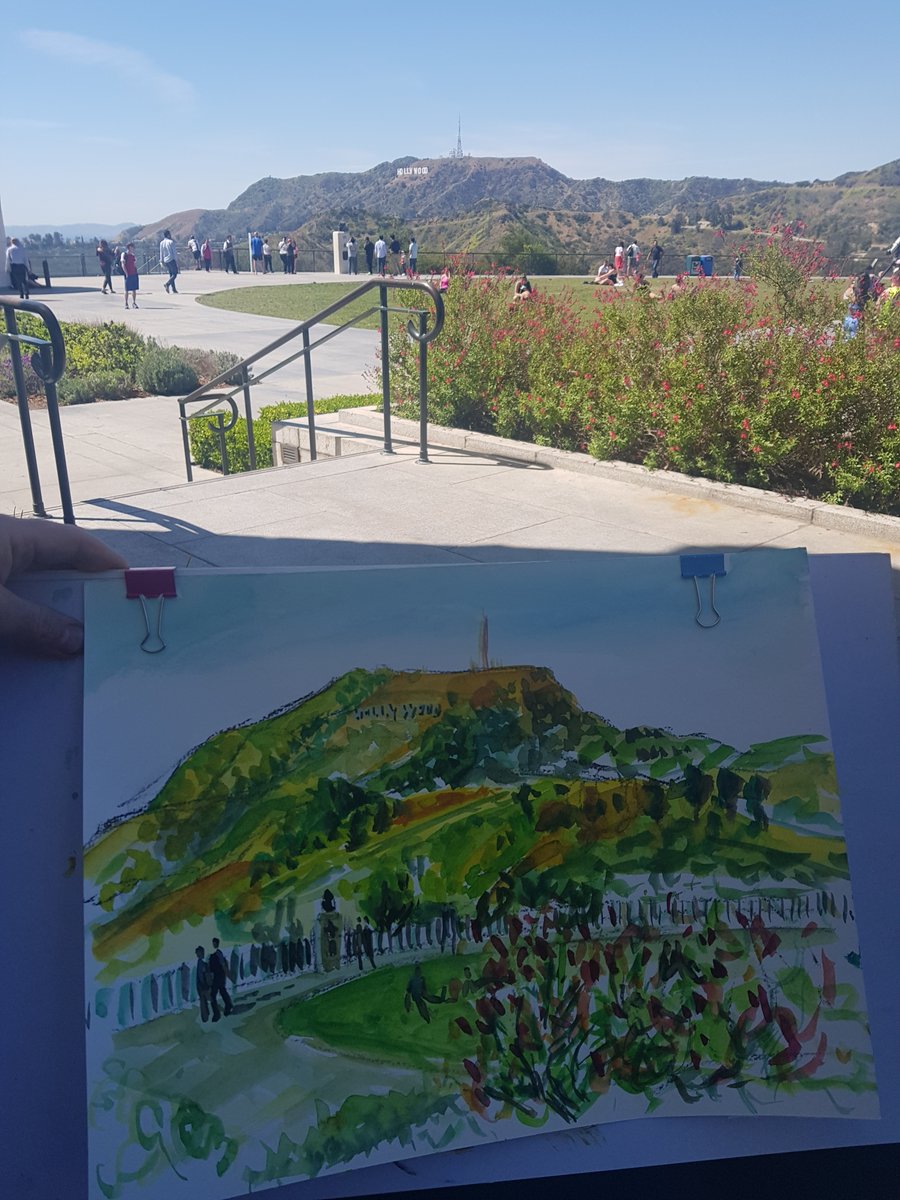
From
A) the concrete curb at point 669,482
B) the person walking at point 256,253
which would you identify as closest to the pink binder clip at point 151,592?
the concrete curb at point 669,482

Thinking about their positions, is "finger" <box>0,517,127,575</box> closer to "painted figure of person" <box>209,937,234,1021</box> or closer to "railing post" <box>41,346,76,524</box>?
"painted figure of person" <box>209,937,234,1021</box>

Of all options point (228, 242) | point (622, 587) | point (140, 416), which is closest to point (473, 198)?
point (228, 242)

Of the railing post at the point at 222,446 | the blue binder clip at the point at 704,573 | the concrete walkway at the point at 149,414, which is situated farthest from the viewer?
the concrete walkway at the point at 149,414

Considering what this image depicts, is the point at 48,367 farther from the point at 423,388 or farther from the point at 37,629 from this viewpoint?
the point at 37,629

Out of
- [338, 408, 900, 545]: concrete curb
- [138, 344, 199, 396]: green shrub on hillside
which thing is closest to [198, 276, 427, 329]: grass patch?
[138, 344, 199, 396]: green shrub on hillside

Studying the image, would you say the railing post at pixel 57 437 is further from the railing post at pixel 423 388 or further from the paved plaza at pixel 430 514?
the railing post at pixel 423 388

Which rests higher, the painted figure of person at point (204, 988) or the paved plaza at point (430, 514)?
the painted figure of person at point (204, 988)
